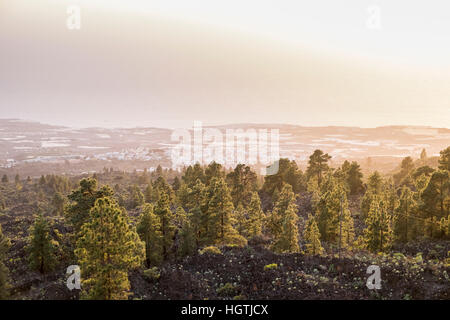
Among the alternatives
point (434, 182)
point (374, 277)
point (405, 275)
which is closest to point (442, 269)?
point (405, 275)

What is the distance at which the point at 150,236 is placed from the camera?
106 ft

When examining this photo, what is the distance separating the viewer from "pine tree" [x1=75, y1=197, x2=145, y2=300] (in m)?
16.5

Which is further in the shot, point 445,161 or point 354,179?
point 354,179

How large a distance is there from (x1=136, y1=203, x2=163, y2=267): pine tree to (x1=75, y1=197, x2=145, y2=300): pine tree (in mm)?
14617

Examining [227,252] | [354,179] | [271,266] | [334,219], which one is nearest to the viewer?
[271,266]

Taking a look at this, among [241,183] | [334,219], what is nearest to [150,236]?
[334,219]

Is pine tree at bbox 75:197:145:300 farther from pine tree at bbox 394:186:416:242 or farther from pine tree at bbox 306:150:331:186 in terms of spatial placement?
pine tree at bbox 306:150:331:186

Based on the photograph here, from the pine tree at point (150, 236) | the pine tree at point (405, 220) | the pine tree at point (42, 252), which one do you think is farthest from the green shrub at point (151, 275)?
the pine tree at point (405, 220)

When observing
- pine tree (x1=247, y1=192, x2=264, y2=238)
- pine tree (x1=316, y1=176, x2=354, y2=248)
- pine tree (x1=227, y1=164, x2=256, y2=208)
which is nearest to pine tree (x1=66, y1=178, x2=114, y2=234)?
pine tree (x1=247, y1=192, x2=264, y2=238)

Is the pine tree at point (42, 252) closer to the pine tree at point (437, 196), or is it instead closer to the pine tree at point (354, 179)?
the pine tree at point (437, 196)

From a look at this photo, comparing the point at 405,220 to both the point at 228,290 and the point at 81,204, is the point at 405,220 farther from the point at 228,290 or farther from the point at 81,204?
the point at 81,204

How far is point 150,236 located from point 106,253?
15.8m

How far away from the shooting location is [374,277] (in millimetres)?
22062
